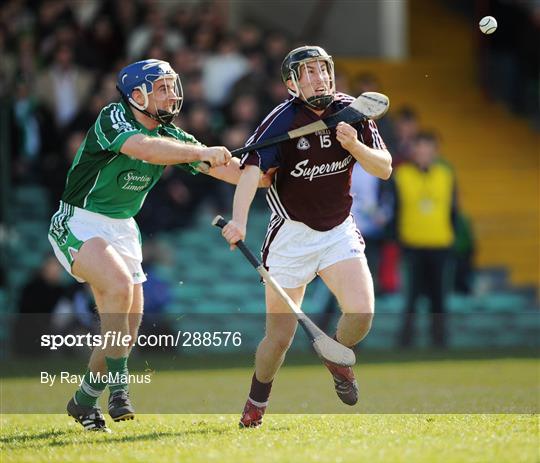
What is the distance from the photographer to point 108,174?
7461 millimetres

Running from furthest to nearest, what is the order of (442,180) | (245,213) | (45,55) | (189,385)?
(45,55)
(442,180)
(189,385)
(245,213)

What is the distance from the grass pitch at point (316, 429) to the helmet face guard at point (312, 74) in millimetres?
1833

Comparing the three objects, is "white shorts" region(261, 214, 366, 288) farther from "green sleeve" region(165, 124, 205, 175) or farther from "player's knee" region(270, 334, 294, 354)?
"green sleeve" region(165, 124, 205, 175)

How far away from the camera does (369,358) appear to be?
1219 cm

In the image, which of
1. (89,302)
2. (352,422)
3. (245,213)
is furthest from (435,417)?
(89,302)

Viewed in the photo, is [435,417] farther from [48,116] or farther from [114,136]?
[48,116]

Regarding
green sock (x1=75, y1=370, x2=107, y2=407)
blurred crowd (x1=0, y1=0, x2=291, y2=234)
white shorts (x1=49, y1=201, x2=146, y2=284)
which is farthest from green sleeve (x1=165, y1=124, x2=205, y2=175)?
blurred crowd (x1=0, y1=0, x2=291, y2=234)

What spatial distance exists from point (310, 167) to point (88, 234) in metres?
1.31

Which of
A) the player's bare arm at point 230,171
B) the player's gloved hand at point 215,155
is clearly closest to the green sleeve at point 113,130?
the player's gloved hand at point 215,155

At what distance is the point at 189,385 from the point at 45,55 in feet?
18.2

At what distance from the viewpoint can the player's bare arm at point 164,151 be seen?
7.16 metres

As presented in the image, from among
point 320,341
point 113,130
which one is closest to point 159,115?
point 113,130

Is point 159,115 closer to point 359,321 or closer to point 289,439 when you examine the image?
point 359,321

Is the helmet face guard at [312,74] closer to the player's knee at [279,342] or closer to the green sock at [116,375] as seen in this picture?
the player's knee at [279,342]
